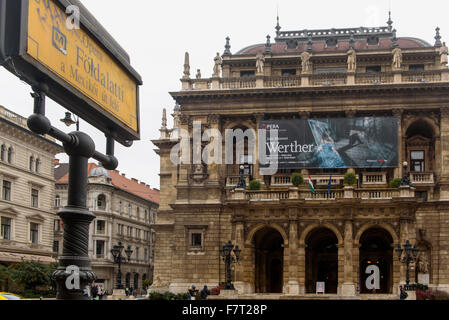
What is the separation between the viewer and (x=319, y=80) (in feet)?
178

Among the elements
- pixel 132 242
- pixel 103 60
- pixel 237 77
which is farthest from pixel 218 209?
pixel 103 60

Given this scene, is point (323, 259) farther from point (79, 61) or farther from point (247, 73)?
point (79, 61)

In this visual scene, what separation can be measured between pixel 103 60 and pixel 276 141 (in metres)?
46.7

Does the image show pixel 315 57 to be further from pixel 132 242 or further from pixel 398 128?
pixel 132 242

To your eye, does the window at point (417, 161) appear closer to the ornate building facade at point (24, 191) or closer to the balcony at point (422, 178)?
the balcony at point (422, 178)

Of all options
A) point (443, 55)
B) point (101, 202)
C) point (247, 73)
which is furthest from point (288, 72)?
point (101, 202)

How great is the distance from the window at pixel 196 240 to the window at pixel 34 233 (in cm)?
1518

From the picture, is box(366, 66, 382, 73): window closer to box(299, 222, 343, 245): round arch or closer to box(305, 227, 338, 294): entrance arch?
box(305, 227, 338, 294): entrance arch

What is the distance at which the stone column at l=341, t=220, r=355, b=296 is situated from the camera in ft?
149

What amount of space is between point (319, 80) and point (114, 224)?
40735 mm

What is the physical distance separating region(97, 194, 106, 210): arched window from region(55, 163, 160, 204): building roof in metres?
3.01

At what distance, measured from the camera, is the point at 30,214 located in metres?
57.0

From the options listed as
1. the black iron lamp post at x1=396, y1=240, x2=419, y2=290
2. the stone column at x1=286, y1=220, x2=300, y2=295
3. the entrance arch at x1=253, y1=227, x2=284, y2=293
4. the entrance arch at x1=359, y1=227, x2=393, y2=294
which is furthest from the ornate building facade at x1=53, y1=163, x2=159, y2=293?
the black iron lamp post at x1=396, y1=240, x2=419, y2=290

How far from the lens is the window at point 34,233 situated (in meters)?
57.6
